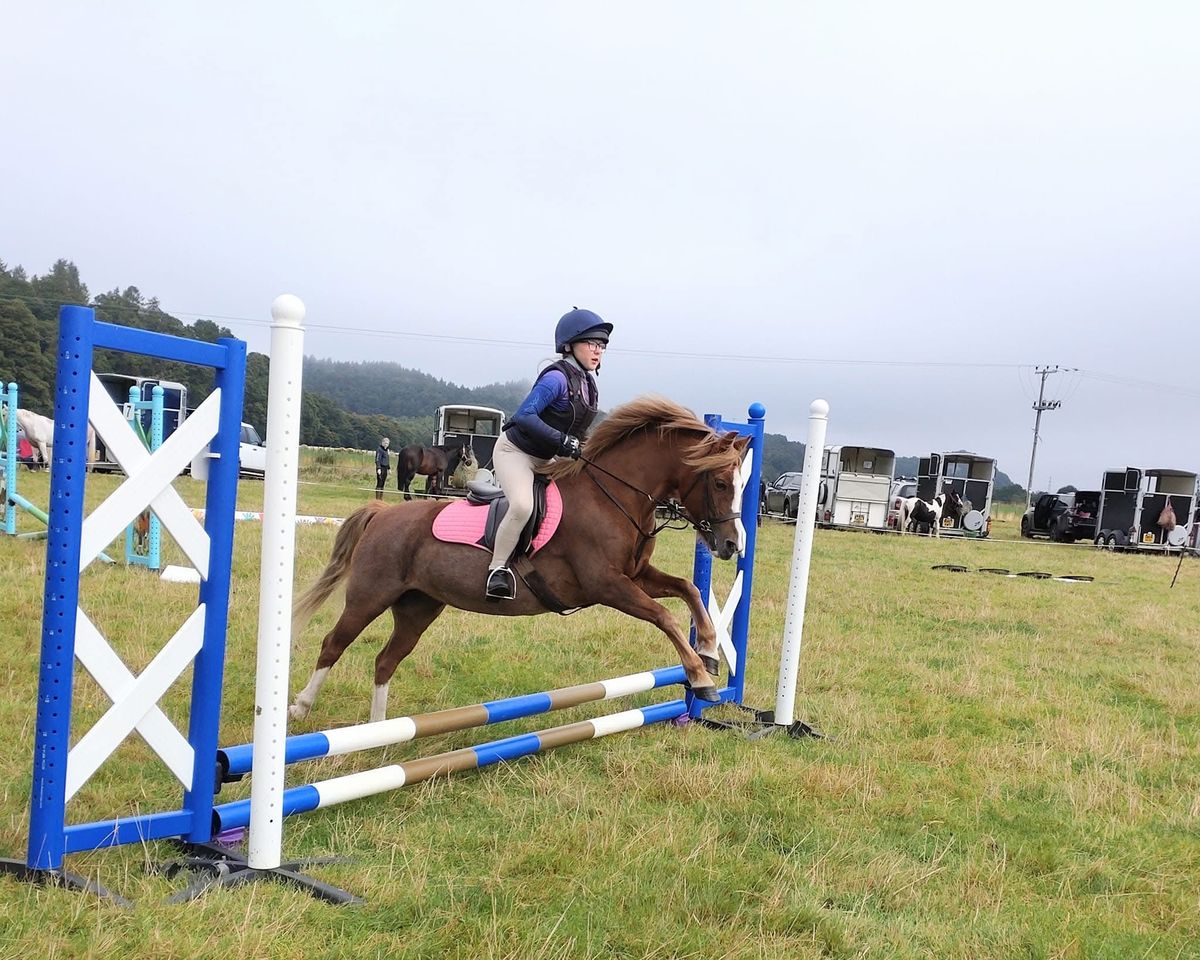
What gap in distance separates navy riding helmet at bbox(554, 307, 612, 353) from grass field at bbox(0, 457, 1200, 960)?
2.03 meters

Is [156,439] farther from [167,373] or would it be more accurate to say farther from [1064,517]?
[167,373]

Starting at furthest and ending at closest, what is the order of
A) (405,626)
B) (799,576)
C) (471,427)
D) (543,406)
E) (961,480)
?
(961,480) < (471,427) < (799,576) < (405,626) < (543,406)

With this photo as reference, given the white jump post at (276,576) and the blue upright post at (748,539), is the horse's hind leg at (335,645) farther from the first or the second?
the blue upright post at (748,539)

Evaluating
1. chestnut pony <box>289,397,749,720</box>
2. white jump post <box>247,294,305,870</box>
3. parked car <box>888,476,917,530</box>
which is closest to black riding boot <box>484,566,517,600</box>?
chestnut pony <box>289,397,749,720</box>

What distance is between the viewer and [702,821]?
361 centimetres

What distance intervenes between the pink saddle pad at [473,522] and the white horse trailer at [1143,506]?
25.1 metres

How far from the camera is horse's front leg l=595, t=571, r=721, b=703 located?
3992 mm

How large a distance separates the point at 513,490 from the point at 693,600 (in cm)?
102

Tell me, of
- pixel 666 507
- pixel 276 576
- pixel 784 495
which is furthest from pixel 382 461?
pixel 276 576

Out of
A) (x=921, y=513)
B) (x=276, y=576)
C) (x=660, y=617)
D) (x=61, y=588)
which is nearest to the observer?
(x=61, y=588)

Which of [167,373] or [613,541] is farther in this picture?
[167,373]

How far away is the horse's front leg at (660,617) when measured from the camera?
399 centimetres

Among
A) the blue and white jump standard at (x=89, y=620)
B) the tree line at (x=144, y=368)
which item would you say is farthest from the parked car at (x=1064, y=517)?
the blue and white jump standard at (x=89, y=620)

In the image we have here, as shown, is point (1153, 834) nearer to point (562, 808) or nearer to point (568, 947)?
point (562, 808)
